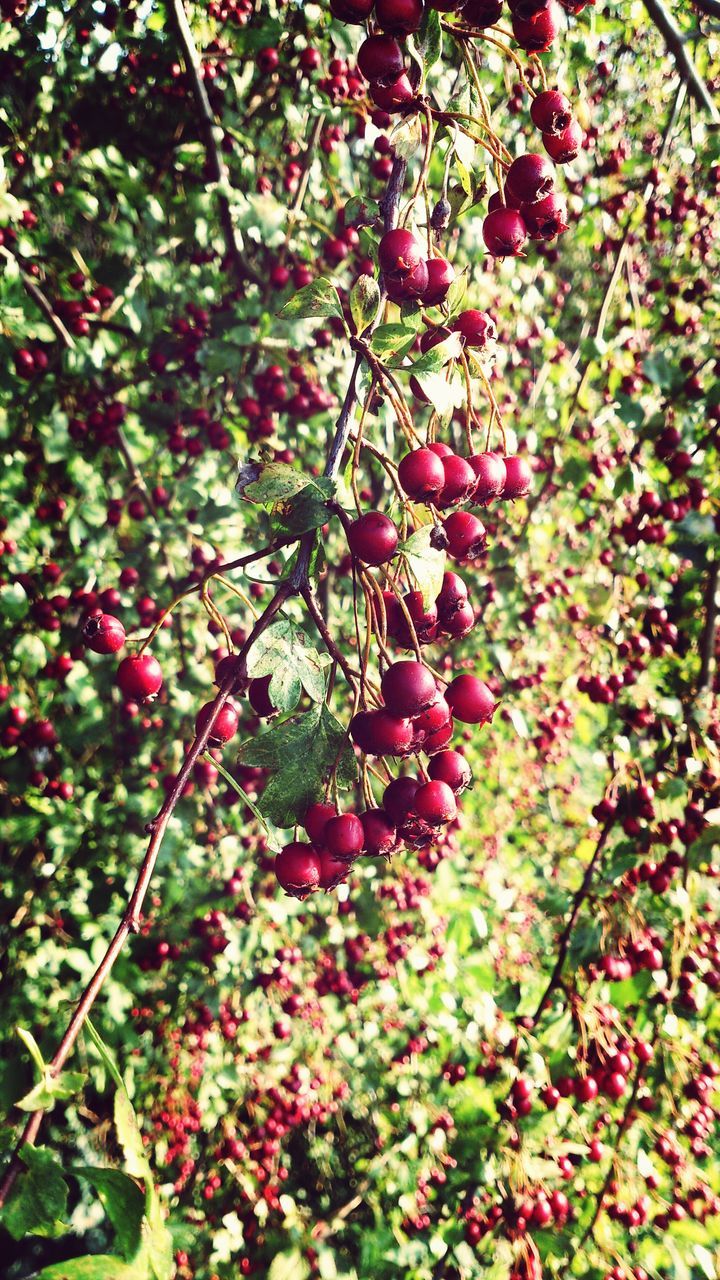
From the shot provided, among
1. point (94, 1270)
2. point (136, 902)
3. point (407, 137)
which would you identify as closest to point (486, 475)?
point (407, 137)

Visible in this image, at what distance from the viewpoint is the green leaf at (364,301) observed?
29.9 inches

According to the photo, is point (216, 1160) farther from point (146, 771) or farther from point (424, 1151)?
point (146, 771)

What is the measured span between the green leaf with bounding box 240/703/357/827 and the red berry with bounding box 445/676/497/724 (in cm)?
18

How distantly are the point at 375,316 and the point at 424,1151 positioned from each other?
296 cm

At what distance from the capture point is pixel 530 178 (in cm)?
83

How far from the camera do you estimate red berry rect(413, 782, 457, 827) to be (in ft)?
2.52

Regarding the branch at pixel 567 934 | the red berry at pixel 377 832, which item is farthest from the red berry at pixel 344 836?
the branch at pixel 567 934

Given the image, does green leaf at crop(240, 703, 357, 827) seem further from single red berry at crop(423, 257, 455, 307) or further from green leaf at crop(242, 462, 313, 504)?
single red berry at crop(423, 257, 455, 307)

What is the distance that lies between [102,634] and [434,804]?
1.44 feet

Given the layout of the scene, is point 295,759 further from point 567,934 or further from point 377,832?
point 567,934

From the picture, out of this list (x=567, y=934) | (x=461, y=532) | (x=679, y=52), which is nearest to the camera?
(x=461, y=532)

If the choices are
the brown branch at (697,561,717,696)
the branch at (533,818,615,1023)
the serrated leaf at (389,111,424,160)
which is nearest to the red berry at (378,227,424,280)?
the serrated leaf at (389,111,424,160)

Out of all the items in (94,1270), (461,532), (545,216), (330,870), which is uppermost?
(545,216)

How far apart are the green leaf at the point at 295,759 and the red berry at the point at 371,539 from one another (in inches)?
6.8
